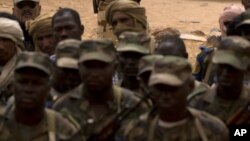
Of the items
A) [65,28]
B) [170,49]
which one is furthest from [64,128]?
[65,28]

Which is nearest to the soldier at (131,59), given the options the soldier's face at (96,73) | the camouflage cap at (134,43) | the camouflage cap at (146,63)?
the camouflage cap at (134,43)

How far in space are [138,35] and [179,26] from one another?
1075cm

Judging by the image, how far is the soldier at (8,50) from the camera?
5.96m

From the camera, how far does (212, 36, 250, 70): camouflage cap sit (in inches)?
209

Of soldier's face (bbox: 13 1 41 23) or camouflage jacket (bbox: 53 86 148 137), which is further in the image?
soldier's face (bbox: 13 1 41 23)

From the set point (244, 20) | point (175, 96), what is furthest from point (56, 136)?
point (244, 20)

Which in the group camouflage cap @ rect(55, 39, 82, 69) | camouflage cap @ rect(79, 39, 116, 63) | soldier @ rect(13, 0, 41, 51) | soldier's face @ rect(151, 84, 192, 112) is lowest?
soldier @ rect(13, 0, 41, 51)

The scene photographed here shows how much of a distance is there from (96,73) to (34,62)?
475 millimetres

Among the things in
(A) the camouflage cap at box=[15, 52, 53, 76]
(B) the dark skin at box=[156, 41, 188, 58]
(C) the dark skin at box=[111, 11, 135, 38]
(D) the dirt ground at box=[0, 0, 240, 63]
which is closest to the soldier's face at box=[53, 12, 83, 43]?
(C) the dark skin at box=[111, 11, 135, 38]

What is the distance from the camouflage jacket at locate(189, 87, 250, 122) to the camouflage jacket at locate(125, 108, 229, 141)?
439 millimetres

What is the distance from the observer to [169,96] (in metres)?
4.80

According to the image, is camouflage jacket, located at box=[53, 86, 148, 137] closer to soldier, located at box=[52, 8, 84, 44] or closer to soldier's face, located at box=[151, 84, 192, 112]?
soldier's face, located at box=[151, 84, 192, 112]

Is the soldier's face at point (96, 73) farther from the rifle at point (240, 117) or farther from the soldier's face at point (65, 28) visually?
the soldier's face at point (65, 28)

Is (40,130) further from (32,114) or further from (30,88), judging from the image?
(30,88)
